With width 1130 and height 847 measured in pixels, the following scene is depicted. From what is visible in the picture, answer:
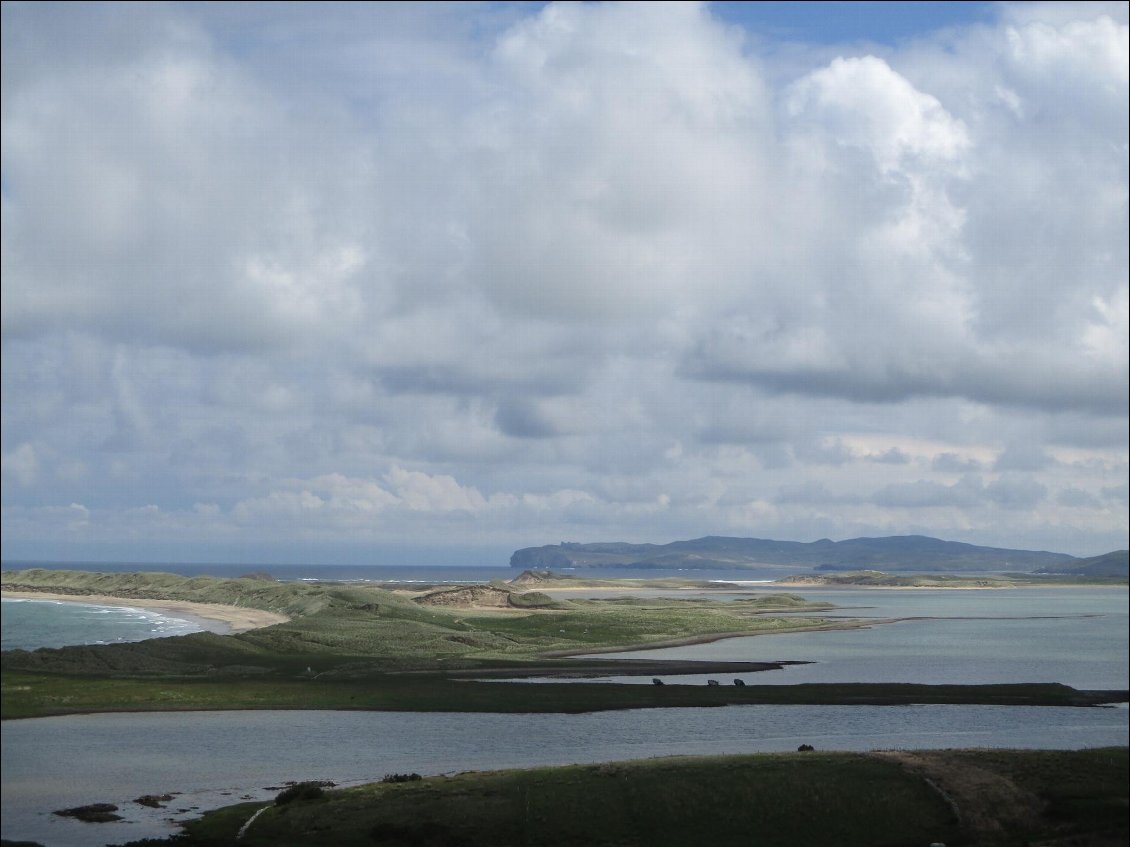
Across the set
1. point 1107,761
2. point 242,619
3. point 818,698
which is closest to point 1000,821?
point 1107,761

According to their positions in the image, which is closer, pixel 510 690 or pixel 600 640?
pixel 510 690

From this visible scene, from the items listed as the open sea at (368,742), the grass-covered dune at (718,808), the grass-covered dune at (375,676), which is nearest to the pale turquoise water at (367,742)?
the open sea at (368,742)

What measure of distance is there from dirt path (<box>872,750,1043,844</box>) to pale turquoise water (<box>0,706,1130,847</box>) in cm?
1250

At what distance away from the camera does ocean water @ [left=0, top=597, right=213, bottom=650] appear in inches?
5512

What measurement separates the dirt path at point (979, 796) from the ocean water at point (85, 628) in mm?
104392

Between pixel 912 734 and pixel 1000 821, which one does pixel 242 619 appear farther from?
pixel 1000 821

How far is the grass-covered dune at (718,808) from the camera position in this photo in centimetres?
4722

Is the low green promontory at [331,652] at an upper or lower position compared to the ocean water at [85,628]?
upper

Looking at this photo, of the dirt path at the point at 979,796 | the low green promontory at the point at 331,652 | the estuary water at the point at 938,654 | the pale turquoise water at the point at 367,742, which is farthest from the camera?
the estuary water at the point at 938,654

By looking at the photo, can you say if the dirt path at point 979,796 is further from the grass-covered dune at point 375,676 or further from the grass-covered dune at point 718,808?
the grass-covered dune at point 375,676

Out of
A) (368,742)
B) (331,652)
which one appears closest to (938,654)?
(331,652)

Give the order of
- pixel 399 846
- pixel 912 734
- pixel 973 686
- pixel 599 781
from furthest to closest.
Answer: pixel 973 686
pixel 912 734
pixel 599 781
pixel 399 846

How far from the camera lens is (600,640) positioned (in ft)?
472

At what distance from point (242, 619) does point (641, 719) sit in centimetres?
11411
